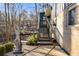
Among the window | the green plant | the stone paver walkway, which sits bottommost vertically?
the stone paver walkway

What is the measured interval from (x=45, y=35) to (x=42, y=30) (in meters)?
0.10

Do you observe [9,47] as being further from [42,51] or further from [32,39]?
[42,51]

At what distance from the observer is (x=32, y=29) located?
9.01ft

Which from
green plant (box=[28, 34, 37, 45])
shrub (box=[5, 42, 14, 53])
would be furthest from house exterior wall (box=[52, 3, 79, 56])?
shrub (box=[5, 42, 14, 53])

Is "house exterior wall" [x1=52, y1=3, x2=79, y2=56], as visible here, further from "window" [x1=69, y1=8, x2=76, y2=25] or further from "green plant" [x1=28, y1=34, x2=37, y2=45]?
"green plant" [x1=28, y1=34, x2=37, y2=45]

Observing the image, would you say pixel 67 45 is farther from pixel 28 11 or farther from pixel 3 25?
pixel 3 25

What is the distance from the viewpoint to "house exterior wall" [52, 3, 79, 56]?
2.64 metres

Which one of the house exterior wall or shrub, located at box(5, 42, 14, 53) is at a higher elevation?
the house exterior wall

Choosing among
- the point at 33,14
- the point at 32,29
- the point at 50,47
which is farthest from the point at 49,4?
the point at 50,47

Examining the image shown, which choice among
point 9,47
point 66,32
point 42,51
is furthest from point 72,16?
point 9,47

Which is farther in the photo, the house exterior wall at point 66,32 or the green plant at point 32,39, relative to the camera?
the green plant at point 32,39

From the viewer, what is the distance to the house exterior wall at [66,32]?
264 centimetres

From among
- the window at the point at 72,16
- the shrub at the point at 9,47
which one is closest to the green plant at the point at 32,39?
the shrub at the point at 9,47

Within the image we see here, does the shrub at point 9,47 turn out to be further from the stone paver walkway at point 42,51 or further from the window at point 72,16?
the window at point 72,16
